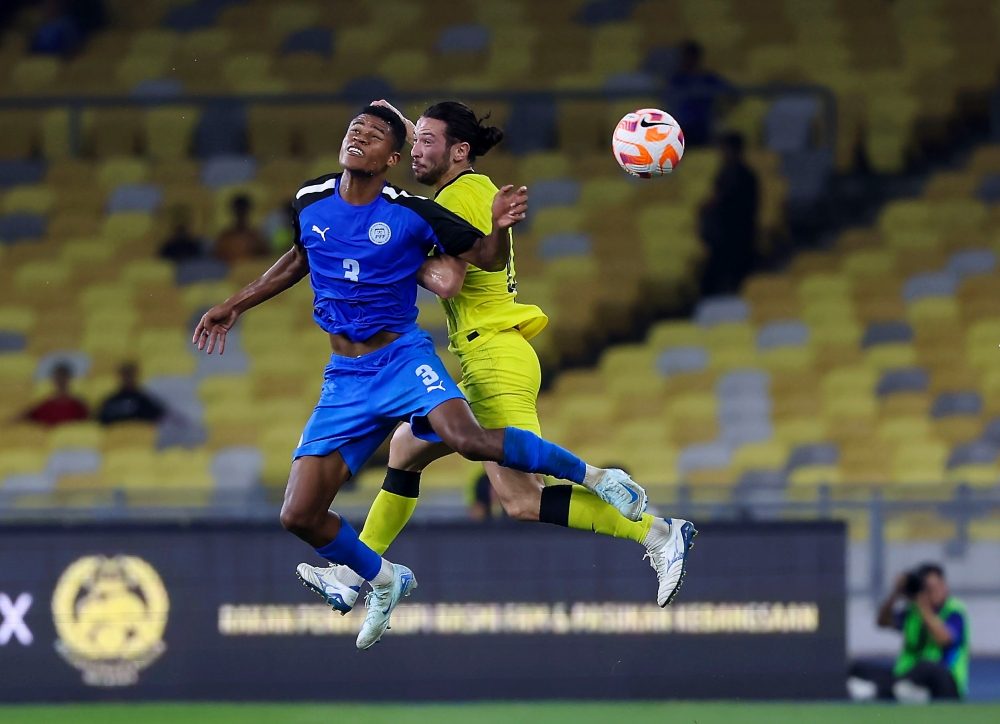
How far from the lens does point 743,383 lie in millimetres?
13406

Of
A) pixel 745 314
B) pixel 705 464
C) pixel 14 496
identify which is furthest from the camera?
pixel 745 314

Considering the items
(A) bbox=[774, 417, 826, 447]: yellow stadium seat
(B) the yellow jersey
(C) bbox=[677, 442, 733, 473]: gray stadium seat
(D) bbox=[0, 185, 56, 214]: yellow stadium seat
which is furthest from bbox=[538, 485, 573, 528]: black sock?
(D) bbox=[0, 185, 56, 214]: yellow stadium seat

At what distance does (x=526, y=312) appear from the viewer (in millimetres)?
6641

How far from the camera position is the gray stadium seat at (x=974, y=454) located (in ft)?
41.3

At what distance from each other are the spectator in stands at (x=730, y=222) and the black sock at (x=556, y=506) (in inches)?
304

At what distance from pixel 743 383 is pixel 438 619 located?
14.0ft

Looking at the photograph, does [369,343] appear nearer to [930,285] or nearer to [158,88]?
[930,285]

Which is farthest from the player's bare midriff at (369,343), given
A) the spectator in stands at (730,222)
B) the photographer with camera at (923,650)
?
the spectator in stands at (730,222)

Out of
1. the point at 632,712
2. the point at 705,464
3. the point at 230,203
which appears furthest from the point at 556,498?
the point at 230,203

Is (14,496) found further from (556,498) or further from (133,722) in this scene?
(556,498)

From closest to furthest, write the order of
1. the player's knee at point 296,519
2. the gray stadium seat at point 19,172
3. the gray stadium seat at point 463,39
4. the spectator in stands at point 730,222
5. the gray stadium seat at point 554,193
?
the player's knee at point 296,519 < the spectator in stands at point 730,222 < the gray stadium seat at point 554,193 < the gray stadium seat at point 19,172 < the gray stadium seat at point 463,39

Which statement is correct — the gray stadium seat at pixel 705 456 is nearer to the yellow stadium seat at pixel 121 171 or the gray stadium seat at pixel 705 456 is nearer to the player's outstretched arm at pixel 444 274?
the yellow stadium seat at pixel 121 171

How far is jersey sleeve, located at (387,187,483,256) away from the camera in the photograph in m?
6.17

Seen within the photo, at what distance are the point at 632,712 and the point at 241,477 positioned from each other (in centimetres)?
434
